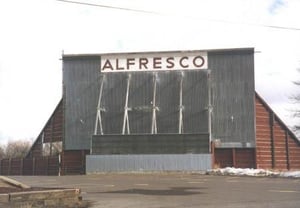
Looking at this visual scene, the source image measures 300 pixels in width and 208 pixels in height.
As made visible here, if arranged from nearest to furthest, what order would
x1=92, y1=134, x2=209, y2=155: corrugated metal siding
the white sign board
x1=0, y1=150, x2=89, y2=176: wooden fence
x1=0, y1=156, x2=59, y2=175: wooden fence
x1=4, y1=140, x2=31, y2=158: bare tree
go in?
1. x1=92, y1=134, x2=209, y2=155: corrugated metal siding
2. x1=0, y1=150, x2=89, y2=176: wooden fence
3. the white sign board
4. x1=0, y1=156, x2=59, y2=175: wooden fence
5. x1=4, y1=140, x2=31, y2=158: bare tree

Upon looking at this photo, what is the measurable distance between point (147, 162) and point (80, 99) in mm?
11613

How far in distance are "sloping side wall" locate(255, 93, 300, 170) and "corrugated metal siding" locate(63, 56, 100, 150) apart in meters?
16.7

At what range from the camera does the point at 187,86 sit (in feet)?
177

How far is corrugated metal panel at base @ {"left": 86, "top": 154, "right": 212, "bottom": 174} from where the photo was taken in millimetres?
46562

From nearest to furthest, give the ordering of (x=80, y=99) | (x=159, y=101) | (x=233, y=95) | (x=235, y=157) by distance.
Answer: (x=235, y=157), (x=233, y=95), (x=159, y=101), (x=80, y=99)

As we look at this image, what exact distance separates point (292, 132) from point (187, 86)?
12577 millimetres

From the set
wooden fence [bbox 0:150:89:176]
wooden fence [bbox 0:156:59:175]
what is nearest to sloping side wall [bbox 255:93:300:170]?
wooden fence [bbox 0:150:89:176]

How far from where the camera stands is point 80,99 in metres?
55.2

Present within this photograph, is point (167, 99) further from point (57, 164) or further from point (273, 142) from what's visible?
point (57, 164)

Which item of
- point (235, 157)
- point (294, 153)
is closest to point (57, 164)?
point (235, 157)

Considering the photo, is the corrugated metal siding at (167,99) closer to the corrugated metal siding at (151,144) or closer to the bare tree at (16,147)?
the corrugated metal siding at (151,144)

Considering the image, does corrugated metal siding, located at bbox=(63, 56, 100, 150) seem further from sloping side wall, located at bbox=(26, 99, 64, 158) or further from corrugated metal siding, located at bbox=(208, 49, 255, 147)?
corrugated metal siding, located at bbox=(208, 49, 255, 147)

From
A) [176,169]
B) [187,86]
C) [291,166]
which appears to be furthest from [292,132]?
[176,169]

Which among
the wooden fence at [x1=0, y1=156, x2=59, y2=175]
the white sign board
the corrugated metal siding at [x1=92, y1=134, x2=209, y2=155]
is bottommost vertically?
the wooden fence at [x1=0, y1=156, x2=59, y2=175]
